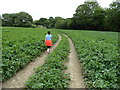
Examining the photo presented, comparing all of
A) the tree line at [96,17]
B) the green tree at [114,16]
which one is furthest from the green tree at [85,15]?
the green tree at [114,16]

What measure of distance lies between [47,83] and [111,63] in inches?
168

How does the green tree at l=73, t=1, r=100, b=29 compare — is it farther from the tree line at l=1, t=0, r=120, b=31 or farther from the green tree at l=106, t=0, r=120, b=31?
the green tree at l=106, t=0, r=120, b=31

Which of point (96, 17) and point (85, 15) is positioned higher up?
point (85, 15)

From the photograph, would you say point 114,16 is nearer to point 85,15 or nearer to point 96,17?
point 96,17

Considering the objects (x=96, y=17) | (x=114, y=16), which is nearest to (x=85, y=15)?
(x=96, y=17)

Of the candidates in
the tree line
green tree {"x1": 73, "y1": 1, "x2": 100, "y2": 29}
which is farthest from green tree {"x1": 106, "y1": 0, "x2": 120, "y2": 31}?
green tree {"x1": 73, "y1": 1, "x2": 100, "y2": 29}

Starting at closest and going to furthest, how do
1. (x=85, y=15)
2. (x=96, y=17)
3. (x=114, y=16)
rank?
(x=114, y=16), (x=96, y=17), (x=85, y=15)

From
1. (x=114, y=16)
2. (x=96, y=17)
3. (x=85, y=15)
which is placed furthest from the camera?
(x=85, y=15)

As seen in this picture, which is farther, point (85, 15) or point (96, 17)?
point (85, 15)

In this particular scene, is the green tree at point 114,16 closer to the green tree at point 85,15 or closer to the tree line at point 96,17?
the tree line at point 96,17

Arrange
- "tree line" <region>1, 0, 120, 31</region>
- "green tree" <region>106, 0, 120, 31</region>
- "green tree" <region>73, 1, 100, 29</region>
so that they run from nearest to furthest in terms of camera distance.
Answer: "green tree" <region>106, 0, 120, 31</region>, "tree line" <region>1, 0, 120, 31</region>, "green tree" <region>73, 1, 100, 29</region>

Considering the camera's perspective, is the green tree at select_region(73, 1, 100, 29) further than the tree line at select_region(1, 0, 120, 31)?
Yes

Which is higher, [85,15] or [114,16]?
[85,15]

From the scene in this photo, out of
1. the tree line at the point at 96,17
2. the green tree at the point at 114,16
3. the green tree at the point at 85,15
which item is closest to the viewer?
the green tree at the point at 114,16
